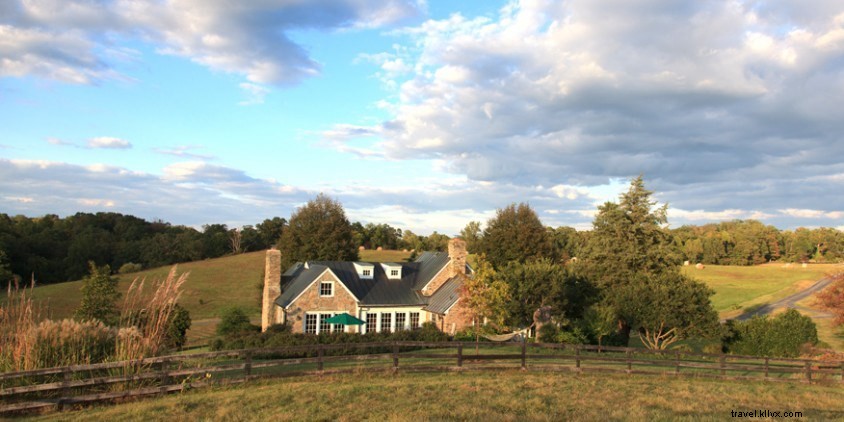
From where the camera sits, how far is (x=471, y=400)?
12.8m

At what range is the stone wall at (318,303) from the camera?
34.5 meters

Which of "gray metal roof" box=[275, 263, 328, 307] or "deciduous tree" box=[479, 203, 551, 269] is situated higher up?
"deciduous tree" box=[479, 203, 551, 269]

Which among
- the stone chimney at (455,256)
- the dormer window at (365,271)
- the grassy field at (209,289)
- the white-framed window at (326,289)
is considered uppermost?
the stone chimney at (455,256)

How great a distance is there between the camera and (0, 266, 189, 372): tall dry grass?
40.9 feet

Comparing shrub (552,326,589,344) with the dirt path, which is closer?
shrub (552,326,589,344)

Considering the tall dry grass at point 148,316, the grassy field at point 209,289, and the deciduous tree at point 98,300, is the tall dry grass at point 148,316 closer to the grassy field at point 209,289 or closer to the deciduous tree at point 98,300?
the deciduous tree at point 98,300

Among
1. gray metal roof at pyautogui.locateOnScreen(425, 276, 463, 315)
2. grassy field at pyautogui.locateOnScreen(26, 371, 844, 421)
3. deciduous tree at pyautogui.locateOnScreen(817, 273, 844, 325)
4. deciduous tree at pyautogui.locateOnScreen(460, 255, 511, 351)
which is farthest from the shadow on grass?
grassy field at pyautogui.locateOnScreen(26, 371, 844, 421)

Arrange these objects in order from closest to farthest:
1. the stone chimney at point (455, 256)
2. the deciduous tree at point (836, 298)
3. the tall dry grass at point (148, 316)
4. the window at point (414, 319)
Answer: the tall dry grass at point (148, 316), the deciduous tree at point (836, 298), the window at point (414, 319), the stone chimney at point (455, 256)

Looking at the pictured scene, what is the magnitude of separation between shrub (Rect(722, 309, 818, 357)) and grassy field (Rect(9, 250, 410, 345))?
3663 cm

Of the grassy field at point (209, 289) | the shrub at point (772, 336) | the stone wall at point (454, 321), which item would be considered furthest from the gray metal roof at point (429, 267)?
the shrub at point (772, 336)

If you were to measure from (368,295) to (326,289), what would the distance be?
3120 mm

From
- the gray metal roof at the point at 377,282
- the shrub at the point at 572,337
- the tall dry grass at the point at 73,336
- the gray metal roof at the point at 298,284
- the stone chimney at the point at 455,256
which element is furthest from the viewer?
the stone chimney at the point at 455,256

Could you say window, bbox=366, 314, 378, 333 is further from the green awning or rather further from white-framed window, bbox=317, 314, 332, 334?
the green awning

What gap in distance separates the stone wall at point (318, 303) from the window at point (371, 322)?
38.8 inches
